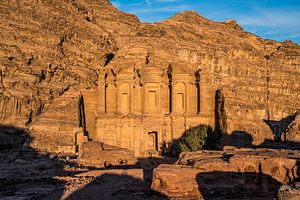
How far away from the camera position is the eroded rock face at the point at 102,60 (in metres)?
44.7

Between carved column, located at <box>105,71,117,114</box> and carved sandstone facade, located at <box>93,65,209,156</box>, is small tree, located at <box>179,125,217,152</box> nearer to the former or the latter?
carved sandstone facade, located at <box>93,65,209,156</box>

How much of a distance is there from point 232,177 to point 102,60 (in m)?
47.1

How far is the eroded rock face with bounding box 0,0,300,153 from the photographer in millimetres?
44656

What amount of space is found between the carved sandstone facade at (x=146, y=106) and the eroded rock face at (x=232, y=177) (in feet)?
95.4

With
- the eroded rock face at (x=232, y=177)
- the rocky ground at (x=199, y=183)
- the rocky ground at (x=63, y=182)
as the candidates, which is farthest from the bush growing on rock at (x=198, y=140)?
the eroded rock face at (x=232, y=177)

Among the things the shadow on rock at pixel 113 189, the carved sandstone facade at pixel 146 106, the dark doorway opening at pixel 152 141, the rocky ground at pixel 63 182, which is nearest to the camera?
the shadow on rock at pixel 113 189

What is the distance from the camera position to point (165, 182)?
693 inches

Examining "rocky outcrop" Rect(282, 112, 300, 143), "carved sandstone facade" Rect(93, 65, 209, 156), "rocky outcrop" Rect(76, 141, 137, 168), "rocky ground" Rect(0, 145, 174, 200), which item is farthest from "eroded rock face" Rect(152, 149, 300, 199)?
"carved sandstone facade" Rect(93, 65, 209, 156)

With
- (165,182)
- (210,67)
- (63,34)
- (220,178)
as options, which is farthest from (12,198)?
(210,67)

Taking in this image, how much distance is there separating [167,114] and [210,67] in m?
21.6

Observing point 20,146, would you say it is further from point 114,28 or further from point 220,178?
point 114,28

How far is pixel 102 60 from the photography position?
62.7 metres

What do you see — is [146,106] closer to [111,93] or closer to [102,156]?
[111,93]

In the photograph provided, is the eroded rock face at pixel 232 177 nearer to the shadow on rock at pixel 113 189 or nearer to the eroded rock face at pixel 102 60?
the shadow on rock at pixel 113 189
